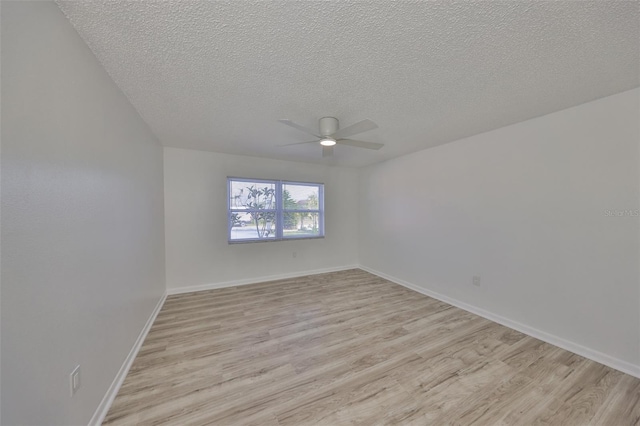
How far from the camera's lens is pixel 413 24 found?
1.18m

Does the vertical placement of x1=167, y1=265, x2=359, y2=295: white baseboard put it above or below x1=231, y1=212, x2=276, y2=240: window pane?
below

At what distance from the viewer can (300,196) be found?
4.43m

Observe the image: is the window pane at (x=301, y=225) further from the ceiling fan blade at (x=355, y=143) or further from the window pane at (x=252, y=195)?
the ceiling fan blade at (x=355, y=143)

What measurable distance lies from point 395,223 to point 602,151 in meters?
2.49

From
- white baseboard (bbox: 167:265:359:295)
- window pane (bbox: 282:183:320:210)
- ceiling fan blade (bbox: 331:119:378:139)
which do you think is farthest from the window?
ceiling fan blade (bbox: 331:119:378:139)

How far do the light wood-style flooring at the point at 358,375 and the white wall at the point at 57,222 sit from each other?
49cm

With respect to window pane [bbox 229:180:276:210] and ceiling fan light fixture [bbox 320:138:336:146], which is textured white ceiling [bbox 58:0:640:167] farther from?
window pane [bbox 229:180:276:210]

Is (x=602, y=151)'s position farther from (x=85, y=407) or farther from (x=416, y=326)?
(x=85, y=407)

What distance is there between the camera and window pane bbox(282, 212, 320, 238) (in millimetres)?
4301

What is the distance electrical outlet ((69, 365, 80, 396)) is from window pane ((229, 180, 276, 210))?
285 cm

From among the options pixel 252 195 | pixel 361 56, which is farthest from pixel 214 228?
pixel 361 56

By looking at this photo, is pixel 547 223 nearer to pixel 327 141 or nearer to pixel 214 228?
pixel 327 141

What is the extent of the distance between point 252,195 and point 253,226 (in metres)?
0.57

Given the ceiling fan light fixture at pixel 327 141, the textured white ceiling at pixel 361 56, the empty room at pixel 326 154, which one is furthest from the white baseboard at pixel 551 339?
the ceiling fan light fixture at pixel 327 141
